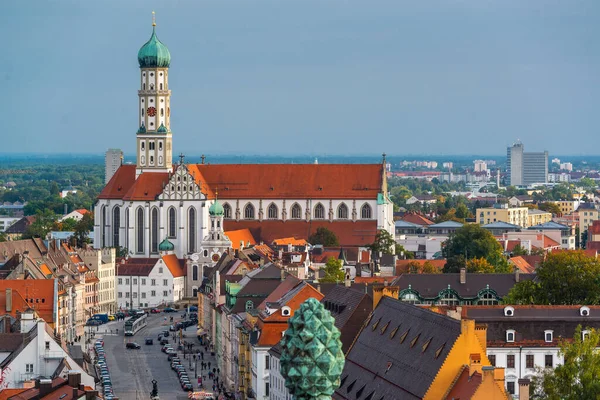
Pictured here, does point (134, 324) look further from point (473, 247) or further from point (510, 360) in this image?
point (510, 360)

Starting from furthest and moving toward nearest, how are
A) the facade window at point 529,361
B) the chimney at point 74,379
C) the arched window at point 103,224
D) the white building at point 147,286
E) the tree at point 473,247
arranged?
1. the arched window at point 103,224
2. the white building at point 147,286
3. the tree at point 473,247
4. the facade window at point 529,361
5. the chimney at point 74,379

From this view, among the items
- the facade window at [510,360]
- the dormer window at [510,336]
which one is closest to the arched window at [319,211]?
the dormer window at [510,336]

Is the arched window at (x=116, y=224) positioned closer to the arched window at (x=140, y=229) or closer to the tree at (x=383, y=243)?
the arched window at (x=140, y=229)

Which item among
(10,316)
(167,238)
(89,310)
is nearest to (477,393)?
(10,316)

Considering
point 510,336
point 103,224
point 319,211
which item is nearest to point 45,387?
point 510,336

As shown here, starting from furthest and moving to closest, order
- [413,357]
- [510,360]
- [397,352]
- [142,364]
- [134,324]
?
[134,324] → [142,364] → [510,360] → [397,352] → [413,357]
